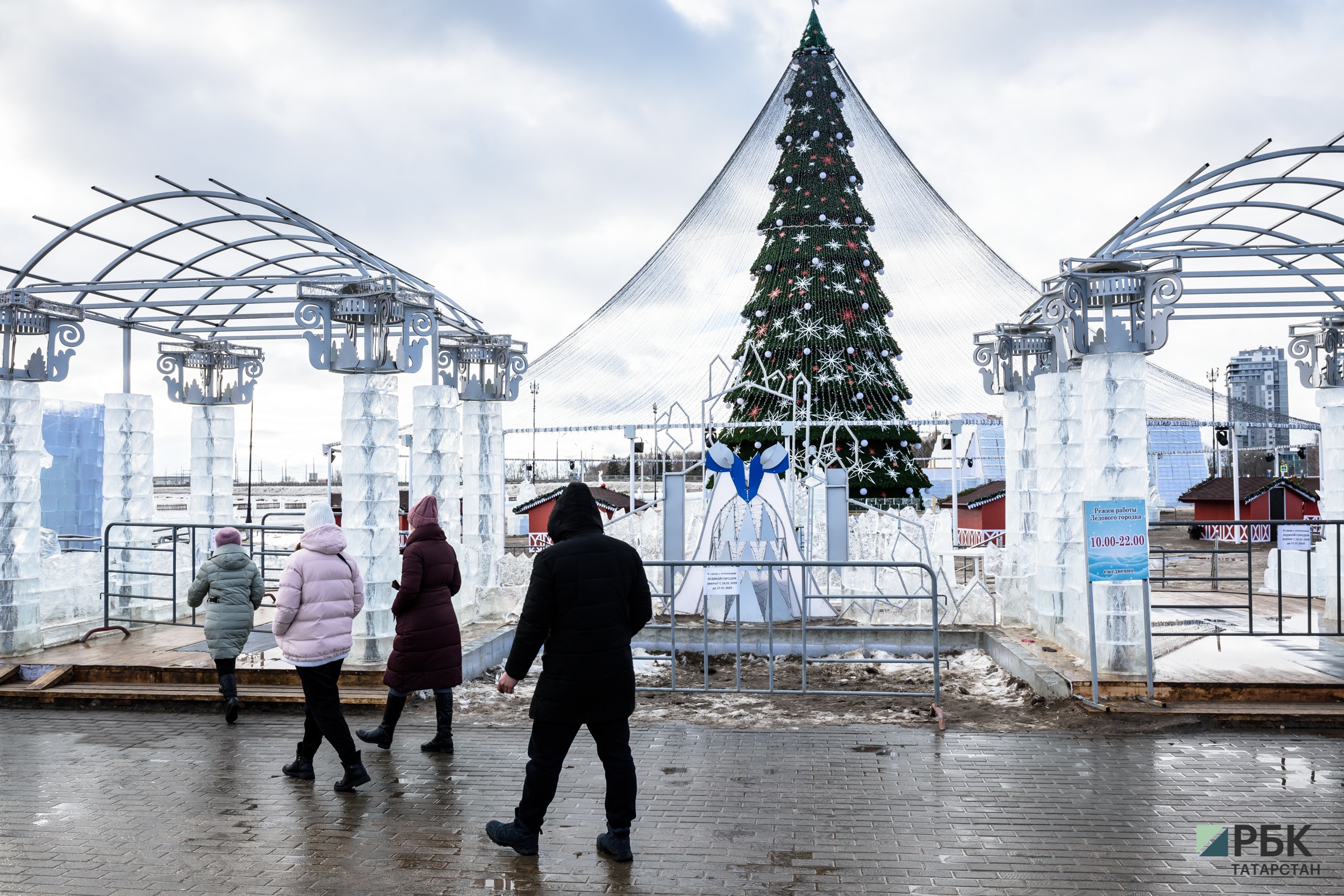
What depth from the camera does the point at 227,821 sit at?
5.02 m

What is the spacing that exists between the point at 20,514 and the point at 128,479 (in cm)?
164

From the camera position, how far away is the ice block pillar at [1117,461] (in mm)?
7637

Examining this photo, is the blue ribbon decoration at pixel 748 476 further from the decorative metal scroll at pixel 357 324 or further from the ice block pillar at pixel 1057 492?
the decorative metal scroll at pixel 357 324

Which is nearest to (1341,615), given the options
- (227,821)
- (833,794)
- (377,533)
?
(833,794)

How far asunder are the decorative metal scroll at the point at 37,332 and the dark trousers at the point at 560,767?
780 centimetres

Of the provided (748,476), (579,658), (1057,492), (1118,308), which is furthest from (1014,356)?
(579,658)

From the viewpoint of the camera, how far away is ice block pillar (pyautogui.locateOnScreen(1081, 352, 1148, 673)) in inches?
301

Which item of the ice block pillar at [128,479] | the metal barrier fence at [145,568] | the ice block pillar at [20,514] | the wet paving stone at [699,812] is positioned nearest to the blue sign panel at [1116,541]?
the wet paving stone at [699,812]

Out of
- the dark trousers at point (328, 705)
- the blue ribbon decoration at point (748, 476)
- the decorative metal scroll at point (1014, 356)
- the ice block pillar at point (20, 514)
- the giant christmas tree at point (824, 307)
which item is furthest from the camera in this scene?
the giant christmas tree at point (824, 307)

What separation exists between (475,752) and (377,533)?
2.88 metres

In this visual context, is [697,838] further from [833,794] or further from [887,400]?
[887,400]

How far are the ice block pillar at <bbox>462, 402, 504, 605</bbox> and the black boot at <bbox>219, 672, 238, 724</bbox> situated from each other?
4252mm

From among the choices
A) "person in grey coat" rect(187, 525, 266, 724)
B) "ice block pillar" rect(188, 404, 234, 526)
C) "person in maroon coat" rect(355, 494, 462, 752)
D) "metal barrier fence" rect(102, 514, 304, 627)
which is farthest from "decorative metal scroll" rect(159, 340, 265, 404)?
"person in maroon coat" rect(355, 494, 462, 752)

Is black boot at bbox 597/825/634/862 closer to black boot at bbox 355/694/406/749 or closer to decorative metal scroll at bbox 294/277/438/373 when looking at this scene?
black boot at bbox 355/694/406/749
